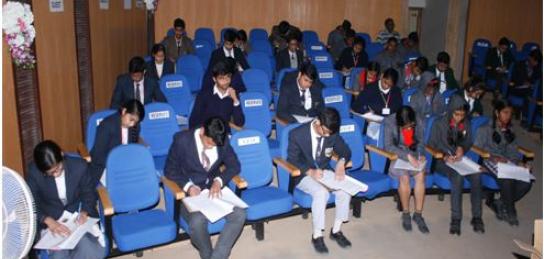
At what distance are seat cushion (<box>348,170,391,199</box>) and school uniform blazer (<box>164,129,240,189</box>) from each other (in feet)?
4.16

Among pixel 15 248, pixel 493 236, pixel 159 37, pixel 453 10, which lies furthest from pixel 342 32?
pixel 15 248

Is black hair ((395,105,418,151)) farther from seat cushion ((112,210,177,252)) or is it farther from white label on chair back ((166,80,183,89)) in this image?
white label on chair back ((166,80,183,89))

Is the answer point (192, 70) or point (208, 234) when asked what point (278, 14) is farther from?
point (208, 234)

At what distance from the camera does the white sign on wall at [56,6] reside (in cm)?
486

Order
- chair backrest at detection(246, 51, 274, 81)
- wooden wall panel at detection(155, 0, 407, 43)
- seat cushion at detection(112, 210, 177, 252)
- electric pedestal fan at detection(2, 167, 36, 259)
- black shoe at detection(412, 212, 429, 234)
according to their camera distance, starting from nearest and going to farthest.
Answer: electric pedestal fan at detection(2, 167, 36, 259) < seat cushion at detection(112, 210, 177, 252) < black shoe at detection(412, 212, 429, 234) < chair backrest at detection(246, 51, 274, 81) < wooden wall panel at detection(155, 0, 407, 43)

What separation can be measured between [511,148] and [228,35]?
3.94 m

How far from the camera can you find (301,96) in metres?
5.63

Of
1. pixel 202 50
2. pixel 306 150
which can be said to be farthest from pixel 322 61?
pixel 306 150

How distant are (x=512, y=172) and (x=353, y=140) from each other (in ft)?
5.11

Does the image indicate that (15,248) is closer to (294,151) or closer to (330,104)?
(294,151)

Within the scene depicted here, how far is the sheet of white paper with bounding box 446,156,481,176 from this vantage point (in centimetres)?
486

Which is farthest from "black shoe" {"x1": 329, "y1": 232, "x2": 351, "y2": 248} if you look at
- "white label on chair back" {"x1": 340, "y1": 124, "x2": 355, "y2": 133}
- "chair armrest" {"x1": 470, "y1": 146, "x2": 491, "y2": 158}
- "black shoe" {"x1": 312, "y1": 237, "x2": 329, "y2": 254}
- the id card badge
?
the id card badge

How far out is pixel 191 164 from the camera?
402 centimetres

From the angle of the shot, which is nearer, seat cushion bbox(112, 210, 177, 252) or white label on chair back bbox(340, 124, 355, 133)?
seat cushion bbox(112, 210, 177, 252)
